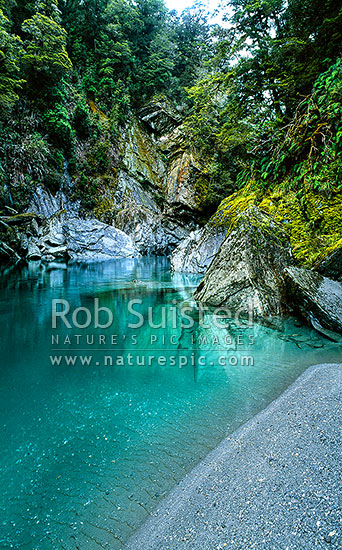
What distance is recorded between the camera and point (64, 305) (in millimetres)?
6461

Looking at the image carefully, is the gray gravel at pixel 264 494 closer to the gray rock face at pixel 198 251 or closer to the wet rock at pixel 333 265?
the wet rock at pixel 333 265

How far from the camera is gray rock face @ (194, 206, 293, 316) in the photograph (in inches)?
202

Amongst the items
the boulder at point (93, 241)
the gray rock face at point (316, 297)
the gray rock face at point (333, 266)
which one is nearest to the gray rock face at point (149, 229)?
the boulder at point (93, 241)

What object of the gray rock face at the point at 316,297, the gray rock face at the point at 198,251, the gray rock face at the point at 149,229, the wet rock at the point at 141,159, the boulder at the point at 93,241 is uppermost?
the wet rock at the point at 141,159

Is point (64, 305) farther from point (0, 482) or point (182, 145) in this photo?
point (182, 145)

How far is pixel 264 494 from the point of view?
123cm

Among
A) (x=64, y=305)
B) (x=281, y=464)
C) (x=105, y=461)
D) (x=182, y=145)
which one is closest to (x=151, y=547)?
(x=105, y=461)

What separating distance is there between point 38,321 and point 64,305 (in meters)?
1.36

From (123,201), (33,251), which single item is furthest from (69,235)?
(123,201)

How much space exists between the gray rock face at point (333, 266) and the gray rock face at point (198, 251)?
7.43 meters

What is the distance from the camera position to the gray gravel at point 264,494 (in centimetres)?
102

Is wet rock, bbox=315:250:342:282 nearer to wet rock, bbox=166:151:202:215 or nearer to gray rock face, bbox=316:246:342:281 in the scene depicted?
gray rock face, bbox=316:246:342:281

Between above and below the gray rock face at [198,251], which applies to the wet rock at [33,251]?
above

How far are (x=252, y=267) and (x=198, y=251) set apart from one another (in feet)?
30.5
